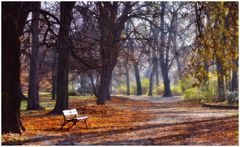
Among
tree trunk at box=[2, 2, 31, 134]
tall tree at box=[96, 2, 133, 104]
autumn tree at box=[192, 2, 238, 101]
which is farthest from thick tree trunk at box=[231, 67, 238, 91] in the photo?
tree trunk at box=[2, 2, 31, 134]

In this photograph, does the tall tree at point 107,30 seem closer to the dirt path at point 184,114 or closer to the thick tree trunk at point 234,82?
the dirt path at point 184,114

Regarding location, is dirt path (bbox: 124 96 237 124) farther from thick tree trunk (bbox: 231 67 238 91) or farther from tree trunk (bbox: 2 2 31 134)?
thick tree trunk (bbox: 231 67 238 91)

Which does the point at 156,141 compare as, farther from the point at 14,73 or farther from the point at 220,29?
the point at 14,73

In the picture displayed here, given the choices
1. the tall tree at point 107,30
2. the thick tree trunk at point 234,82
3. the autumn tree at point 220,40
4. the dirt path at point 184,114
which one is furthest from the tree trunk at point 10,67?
the thick tree trunk at point 234,82

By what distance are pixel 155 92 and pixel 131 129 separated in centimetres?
4529

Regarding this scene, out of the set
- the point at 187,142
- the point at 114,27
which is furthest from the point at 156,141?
the point at 114,27

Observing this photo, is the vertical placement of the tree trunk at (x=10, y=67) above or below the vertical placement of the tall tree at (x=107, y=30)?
below

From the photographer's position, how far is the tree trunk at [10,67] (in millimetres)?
11898

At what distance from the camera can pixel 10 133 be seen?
12.1 meters

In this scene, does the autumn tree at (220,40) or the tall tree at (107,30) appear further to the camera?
the tall tree at (107,30)

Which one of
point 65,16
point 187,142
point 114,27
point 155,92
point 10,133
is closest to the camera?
point 187,142

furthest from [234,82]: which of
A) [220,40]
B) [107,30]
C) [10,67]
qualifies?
[10,67]

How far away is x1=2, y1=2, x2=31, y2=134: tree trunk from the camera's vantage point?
39.0 feet

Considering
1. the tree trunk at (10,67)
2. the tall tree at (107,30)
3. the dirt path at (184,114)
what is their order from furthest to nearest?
the tall tree at (107,30), the dirt path at (184,114), the tree trunk at (10,67)
